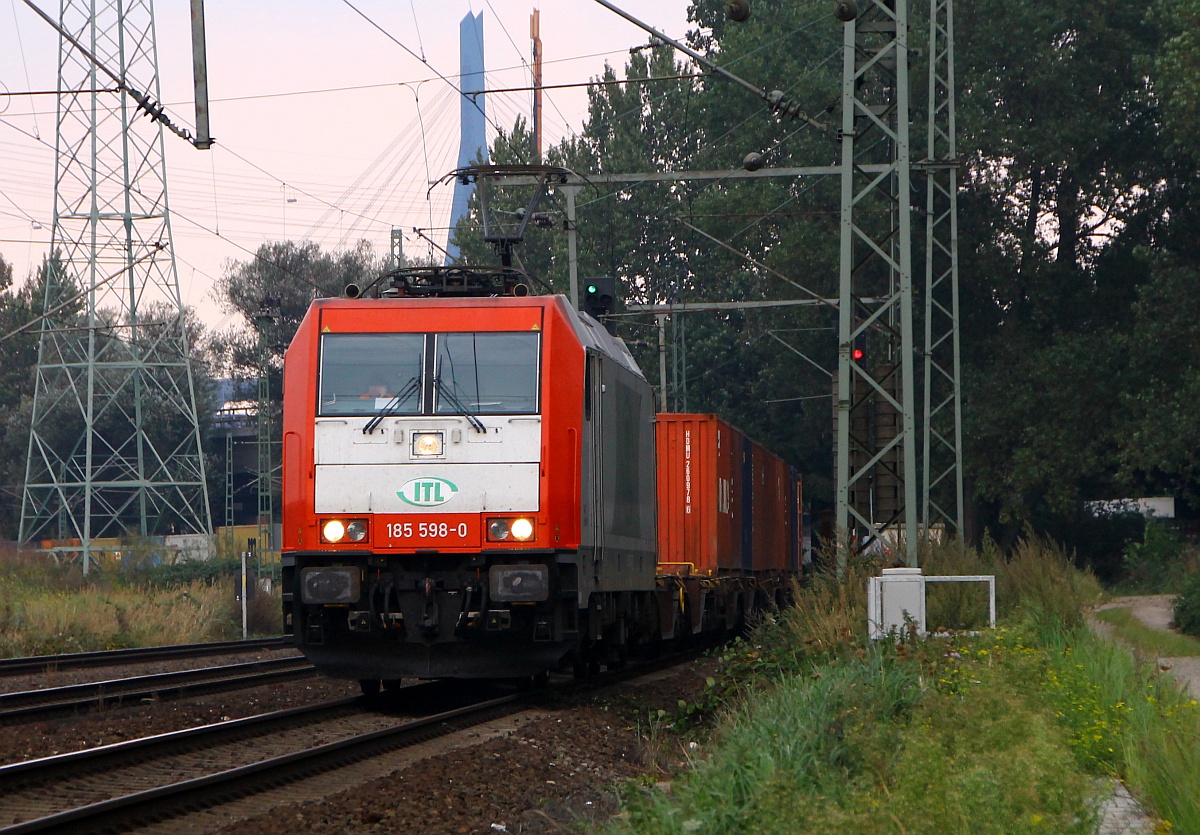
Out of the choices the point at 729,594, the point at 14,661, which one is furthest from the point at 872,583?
the point at 14,661

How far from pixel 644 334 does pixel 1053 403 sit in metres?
Result: 23.1

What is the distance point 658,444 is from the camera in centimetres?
2023

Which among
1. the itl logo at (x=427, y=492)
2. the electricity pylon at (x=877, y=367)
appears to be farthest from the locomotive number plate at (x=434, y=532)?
the electricity pylon at (x=877, y=367)

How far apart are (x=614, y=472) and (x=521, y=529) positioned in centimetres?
205

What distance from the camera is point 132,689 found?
48.5 ft

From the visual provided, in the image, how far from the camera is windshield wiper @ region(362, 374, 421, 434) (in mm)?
12414

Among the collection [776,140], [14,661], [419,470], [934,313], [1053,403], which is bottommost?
[14,661]

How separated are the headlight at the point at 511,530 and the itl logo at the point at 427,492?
43 cm

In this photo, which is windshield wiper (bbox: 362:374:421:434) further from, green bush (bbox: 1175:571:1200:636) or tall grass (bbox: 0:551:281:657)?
green bush (bbox: 1175:571:1200:636)

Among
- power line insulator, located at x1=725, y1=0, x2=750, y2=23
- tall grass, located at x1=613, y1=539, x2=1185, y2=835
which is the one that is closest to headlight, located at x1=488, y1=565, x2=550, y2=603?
tall grass, located at x1=613, y1=539, x2=1185, y2=835

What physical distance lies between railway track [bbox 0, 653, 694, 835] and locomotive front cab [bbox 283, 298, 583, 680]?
0.60 metres

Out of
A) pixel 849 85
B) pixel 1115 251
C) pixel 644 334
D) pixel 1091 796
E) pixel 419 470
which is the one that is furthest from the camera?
pixel 644 334

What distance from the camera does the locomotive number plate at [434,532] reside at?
39.8 ft

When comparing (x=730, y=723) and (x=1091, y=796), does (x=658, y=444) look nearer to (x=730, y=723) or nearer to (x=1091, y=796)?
(x=730, y=723)
